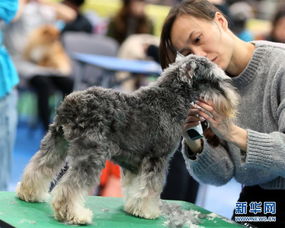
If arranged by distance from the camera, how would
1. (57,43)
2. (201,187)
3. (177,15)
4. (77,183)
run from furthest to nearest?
1. (57,43)
2. (201,187)
3. (177,15)
4. (77,183)

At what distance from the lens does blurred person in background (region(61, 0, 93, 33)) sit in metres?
8.09

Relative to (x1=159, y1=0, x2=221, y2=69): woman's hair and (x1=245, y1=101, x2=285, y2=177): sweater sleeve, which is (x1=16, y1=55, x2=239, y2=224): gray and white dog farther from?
(x1=159, y1=0, x2=221, y2=69): woman's hair

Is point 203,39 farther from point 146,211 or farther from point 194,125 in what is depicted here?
point 146,211

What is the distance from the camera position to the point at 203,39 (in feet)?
7.45

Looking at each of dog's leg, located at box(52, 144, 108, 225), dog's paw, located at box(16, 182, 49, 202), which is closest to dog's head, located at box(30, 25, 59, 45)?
dog's paw, located at box(16, 182, 49, 202)

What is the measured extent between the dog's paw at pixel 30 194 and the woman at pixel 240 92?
607 mm

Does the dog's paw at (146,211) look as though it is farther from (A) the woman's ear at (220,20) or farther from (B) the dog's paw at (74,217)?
(A) the woman's ear at (220,20)

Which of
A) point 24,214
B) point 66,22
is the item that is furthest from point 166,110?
point 66,22

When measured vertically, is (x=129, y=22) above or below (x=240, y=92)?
above

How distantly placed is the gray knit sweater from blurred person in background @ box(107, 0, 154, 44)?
A: 224 inches

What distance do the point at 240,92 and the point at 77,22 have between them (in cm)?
603

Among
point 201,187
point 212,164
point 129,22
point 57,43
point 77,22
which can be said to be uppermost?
point 129,22

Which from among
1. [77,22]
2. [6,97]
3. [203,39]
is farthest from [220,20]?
[77,22]

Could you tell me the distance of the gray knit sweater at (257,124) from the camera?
212 centimetres
